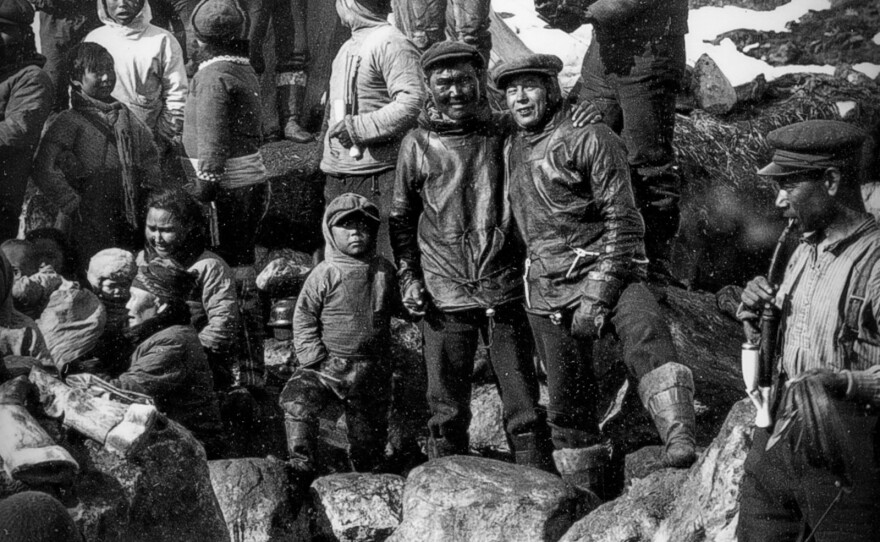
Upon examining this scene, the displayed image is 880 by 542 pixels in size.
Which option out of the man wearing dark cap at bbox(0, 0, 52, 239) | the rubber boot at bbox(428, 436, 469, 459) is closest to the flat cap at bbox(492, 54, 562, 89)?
the rubber boot at bbox(428, 436, 469, 459)

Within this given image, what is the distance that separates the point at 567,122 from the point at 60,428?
2744 millimetres

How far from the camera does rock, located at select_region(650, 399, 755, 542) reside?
604cm

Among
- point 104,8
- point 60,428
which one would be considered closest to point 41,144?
point 104,8

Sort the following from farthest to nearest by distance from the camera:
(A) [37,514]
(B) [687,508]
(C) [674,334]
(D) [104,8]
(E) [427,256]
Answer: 1. (D) [104,8]
2. (C) [674,334]
3. (E) [427,256]
4. (B) [687,508]
5. (A) [37,514]

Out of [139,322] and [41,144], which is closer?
[139,322]

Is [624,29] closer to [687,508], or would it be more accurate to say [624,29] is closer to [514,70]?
[514,70]

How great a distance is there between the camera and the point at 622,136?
7.62 meters

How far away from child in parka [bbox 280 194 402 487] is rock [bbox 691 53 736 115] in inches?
101

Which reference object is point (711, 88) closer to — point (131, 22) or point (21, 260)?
point (131, 22)

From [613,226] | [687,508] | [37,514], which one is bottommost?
[687,508]

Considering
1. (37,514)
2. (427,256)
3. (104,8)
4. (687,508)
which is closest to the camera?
(37,514)

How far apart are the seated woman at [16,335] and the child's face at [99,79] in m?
1.49

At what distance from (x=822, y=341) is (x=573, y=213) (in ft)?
5.93

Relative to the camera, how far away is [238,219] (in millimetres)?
8500
